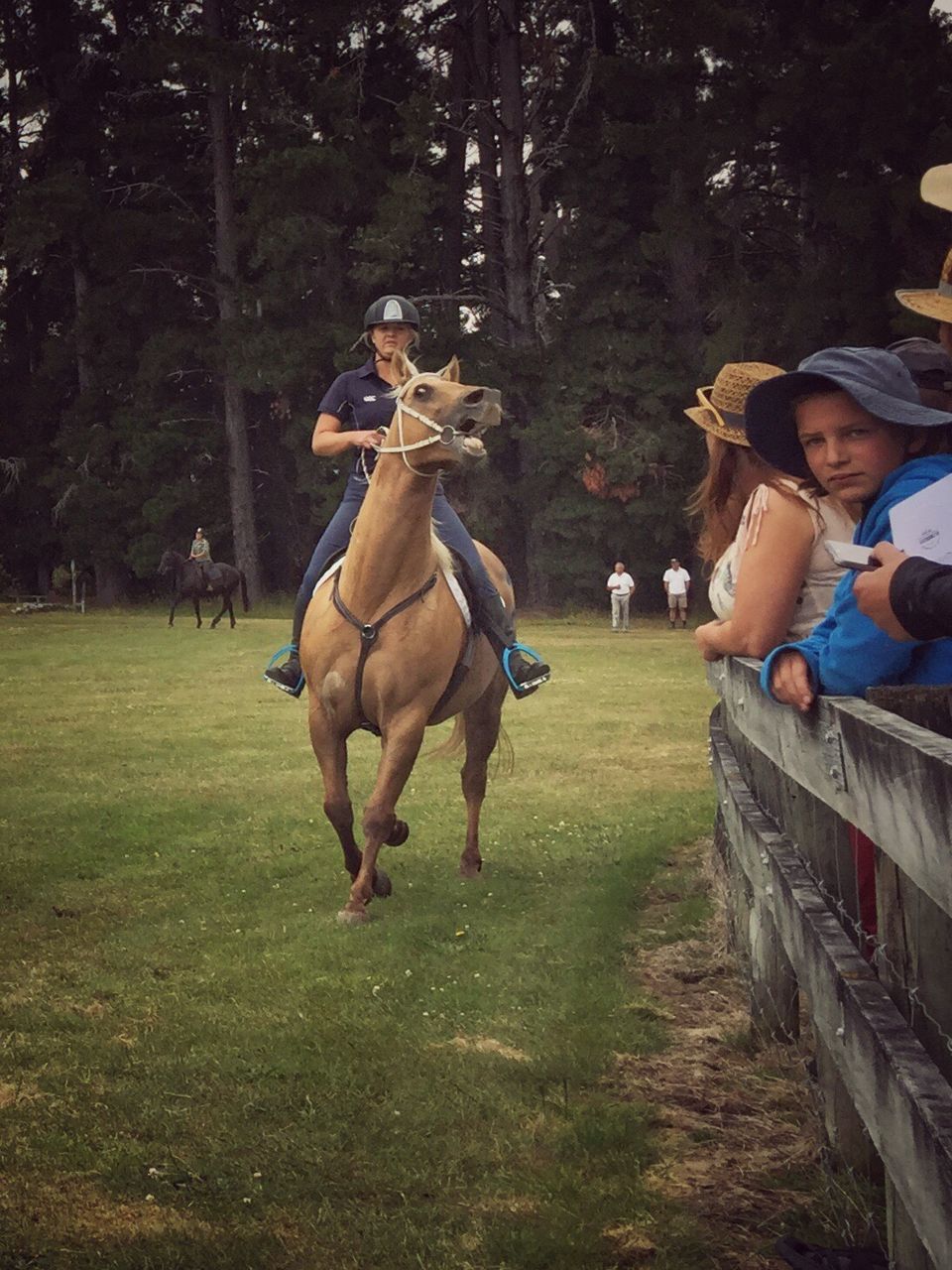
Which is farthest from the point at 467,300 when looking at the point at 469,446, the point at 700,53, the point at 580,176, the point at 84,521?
the point at 469,446

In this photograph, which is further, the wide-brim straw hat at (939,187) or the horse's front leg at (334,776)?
the horse's front leg at (334,776)

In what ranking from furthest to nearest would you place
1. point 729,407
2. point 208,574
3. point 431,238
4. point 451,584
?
point 431,238, point 208,574, point 451,584, point 729,407

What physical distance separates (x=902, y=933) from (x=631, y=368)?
128ft

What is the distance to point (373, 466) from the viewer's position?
7684mm

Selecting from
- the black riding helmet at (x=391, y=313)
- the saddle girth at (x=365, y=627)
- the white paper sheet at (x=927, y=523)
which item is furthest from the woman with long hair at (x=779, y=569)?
the black riding helmet at (x=391, y=313)

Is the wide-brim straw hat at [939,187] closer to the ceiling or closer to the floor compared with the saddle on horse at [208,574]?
closer to the ceiling

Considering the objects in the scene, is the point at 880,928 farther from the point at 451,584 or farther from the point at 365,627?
the point at 451,584

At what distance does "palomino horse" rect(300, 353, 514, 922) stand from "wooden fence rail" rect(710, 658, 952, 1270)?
2636mm

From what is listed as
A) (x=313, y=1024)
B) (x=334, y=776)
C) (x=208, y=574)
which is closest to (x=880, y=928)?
(x=313, y=1024)

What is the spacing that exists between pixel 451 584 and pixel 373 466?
816mm

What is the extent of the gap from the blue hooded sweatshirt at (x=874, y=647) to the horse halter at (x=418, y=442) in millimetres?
3537

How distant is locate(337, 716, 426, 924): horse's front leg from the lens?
22.6 ft

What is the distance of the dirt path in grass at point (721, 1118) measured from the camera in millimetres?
3502

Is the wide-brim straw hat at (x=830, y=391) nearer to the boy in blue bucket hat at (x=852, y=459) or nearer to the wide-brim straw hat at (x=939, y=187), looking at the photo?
the boy in blue bucket hat at (x=852, y=459)
